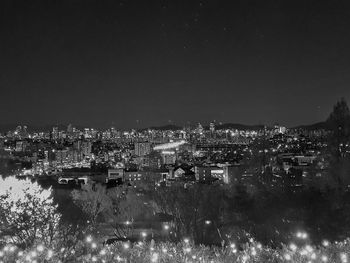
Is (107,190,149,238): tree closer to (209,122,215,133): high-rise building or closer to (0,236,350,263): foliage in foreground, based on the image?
(0,236,350,263): foliage in foreground

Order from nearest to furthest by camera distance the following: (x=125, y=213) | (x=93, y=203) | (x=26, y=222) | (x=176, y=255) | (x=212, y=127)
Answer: (x=176, y=255)
(x=26, y=222)
(x=125, y=213)
(x=93, y=203)
(x=212, y=127)

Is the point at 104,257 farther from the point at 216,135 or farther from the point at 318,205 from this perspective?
the point at 216,135

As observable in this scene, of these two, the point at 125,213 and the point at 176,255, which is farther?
the point at 125,213

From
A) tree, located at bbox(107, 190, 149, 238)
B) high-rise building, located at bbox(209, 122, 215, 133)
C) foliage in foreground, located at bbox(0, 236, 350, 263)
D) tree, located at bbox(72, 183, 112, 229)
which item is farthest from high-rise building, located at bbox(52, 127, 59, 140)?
foliage in foreground, located at bbox(0, 236, 350, 263)

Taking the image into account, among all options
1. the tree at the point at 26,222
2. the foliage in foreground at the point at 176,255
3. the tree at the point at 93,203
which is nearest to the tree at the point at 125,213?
the tree at the point at 93,203

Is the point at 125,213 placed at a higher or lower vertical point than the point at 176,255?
lower

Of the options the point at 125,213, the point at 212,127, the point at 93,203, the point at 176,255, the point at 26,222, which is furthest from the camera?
the point at 212,127

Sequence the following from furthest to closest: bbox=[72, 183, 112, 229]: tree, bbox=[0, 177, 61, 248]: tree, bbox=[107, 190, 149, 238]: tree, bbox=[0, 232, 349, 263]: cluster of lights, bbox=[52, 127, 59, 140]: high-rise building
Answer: bbox=[52, 127, 59, 140]: high-rise building, bbox=[72, 183, 112, 229]: tree, bbox=[107, 190, 149, 238]: tree, bbox=[0, 177, 61, 248]: tree, bbox=[0, 232, 349, 263]: cluster of lights

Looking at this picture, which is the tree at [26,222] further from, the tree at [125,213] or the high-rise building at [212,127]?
the high-rise building at [212,127]

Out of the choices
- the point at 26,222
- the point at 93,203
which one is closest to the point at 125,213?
the point at 93,203

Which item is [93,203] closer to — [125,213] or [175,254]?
[125,213]

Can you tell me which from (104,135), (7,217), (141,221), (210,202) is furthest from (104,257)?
(104,135)

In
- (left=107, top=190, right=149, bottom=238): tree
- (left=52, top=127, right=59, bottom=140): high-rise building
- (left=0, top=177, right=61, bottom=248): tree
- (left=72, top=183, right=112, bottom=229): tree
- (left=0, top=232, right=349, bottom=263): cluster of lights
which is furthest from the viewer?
(left=52, top=127, right=59, bottom=140): high-rise building

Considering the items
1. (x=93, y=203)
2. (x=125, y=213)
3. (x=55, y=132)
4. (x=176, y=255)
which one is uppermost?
(x=55, y=132)
